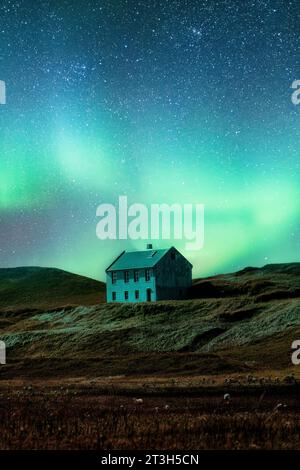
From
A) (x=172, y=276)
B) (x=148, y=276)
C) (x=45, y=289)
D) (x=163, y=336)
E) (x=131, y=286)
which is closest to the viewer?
(x=163, y=336)

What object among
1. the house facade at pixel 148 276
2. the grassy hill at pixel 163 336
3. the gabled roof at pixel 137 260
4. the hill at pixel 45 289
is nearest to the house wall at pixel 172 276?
the house facade at pixel 148 276

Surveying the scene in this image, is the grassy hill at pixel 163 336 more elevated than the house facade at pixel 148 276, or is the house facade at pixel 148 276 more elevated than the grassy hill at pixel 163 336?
the house facade at pixel 148 276

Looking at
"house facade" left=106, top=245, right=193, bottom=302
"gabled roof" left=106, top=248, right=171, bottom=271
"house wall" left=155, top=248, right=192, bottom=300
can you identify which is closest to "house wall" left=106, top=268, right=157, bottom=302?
"house facade" left=106, top=245, right=193, bottom=302

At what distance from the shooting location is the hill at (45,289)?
148m

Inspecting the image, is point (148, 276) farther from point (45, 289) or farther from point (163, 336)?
point (45, 289)

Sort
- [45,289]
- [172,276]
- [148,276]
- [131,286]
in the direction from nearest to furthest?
[148,276], [131,286], [172,276], [45,289]

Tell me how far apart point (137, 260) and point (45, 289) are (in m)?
61.4

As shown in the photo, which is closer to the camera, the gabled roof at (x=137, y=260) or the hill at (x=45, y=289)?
the gabled roof at (x=137, y=260)

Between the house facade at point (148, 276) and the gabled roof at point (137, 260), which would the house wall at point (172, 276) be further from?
the gabled roof at point (137, 260)

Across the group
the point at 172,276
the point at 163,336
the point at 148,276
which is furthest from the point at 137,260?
the point at 163,336

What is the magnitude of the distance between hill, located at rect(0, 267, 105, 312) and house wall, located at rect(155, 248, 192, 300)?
2903 centimetres

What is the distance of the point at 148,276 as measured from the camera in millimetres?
107438

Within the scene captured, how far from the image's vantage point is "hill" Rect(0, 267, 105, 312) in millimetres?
148125

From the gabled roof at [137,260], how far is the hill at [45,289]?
987 inches
